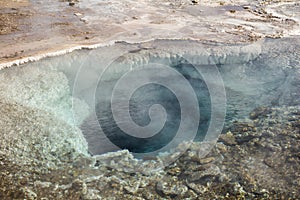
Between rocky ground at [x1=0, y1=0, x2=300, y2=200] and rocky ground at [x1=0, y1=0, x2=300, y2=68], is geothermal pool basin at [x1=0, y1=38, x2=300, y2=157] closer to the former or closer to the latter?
rocky ground at [x1=0, y1=0, x2=300, y2=200]

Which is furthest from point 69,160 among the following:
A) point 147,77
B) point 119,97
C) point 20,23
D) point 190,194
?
point 20,23

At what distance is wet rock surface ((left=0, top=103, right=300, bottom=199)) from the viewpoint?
2.81m

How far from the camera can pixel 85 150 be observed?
3.51 metres

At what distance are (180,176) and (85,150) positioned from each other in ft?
3.43

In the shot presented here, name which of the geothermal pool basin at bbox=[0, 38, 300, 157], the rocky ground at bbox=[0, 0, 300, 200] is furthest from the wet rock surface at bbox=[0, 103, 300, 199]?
the geothermal pool basin at bbox=[0, 38, 300, 157]

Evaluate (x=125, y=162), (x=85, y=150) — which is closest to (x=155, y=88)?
(x=85, y=150)

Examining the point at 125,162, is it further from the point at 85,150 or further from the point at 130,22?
the point at 130,22

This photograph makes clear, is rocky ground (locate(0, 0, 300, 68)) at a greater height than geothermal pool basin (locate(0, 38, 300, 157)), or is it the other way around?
rocky ground (locate(0, 0, 300, 68))

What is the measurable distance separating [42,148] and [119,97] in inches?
62.0

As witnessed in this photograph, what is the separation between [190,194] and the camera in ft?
9.31

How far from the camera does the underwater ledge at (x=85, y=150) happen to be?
2.89m

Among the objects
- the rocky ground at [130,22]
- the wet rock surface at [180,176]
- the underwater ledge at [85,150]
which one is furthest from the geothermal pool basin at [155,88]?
the wet rock surface at [180,176]

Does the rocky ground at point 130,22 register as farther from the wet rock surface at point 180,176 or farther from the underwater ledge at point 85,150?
the wet rock surface at point 180,176

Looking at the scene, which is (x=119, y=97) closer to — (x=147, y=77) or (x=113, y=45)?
(x=147, y=77)
